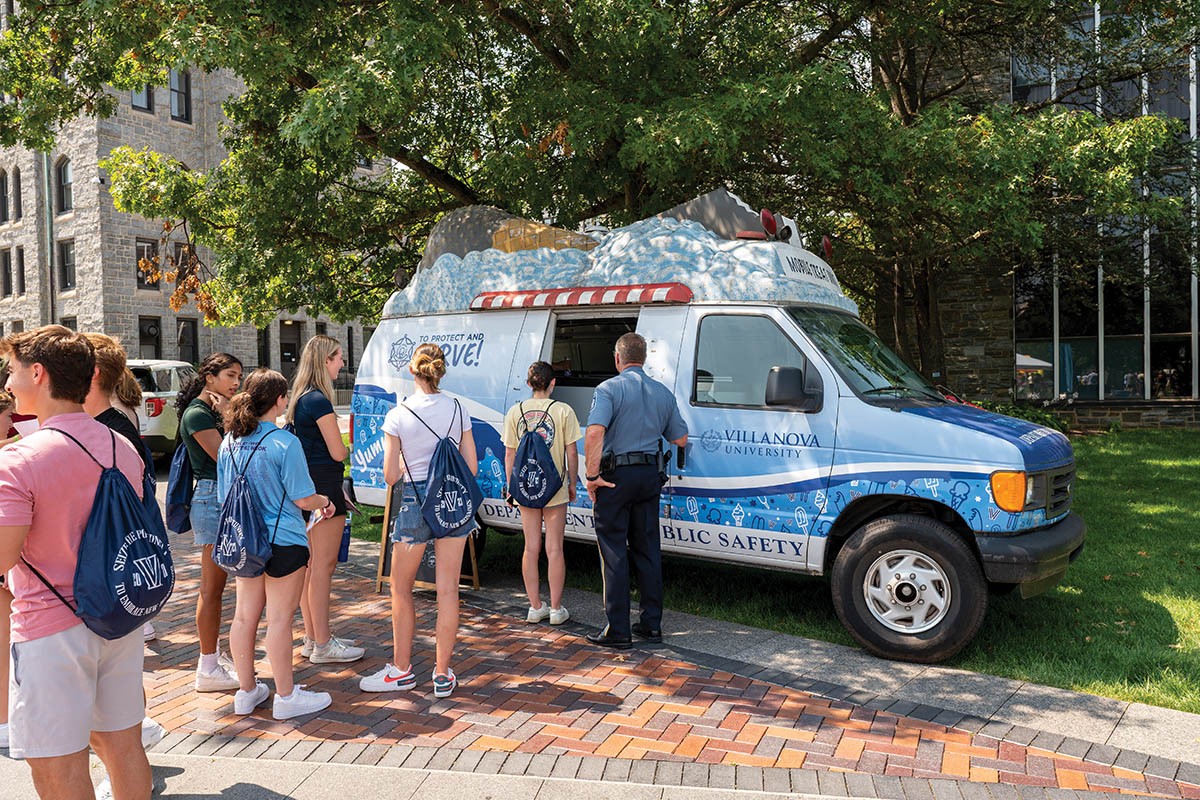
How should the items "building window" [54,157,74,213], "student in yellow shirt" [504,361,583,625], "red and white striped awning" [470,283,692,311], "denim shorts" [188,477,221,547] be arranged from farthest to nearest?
"building window" [54,157,74,213]
"red and white striped awning" [470,283,692,311]
"student in yellow shirt" [504,361,583,625]
"denim shorts" [188,477,221,547]

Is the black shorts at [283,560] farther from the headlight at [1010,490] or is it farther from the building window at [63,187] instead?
Answer: the building window at [63,187]

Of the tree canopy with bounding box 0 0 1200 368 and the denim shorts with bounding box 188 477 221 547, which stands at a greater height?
the tree canopy with bounding box 0 0 1200 368

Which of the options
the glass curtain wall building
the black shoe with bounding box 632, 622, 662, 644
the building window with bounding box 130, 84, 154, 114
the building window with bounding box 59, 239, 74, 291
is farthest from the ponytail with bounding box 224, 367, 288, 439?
the building window with bounding box 59, 239, 74, 291

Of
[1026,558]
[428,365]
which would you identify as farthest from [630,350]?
[1026,558]

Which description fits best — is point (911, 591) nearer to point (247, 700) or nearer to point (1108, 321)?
point (247, 700)

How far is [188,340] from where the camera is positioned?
106ft

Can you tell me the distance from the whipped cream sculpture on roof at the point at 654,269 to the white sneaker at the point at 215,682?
349 centimetres

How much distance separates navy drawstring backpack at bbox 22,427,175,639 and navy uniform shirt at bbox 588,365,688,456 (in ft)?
9.92

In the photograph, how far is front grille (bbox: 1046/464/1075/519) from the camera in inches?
209

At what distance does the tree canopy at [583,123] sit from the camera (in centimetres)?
823

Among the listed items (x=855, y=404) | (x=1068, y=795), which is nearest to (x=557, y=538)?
(x=855, y=404)

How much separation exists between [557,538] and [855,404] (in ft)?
7.00

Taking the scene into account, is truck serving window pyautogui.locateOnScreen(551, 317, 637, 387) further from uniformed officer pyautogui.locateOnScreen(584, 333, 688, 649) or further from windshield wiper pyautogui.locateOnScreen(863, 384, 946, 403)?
windshield wiper pyautogui.locateOnScreen(863, 384, 946, 403)

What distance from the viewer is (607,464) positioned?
5.59 metres
